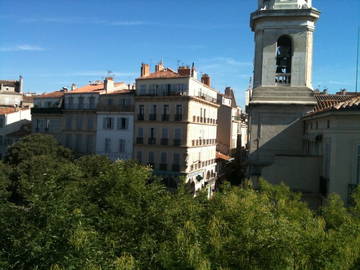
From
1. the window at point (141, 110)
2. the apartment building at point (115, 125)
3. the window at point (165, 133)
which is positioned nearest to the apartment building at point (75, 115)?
the apartment building at point (115, 125)

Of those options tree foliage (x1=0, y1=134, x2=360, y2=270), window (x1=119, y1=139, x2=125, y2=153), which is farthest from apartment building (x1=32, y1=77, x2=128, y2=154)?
tree foliage (x1=0, y1=134, x2=360, y2=270)

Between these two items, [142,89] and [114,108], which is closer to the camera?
[142,89]

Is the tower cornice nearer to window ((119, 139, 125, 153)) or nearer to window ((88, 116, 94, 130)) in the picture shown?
window ((119, 139, 125, 153))

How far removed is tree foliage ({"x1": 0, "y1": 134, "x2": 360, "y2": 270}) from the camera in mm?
7754

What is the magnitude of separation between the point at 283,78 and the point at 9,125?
44.0m

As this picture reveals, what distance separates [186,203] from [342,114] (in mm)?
7100

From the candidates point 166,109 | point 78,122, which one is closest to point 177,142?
point 166,109

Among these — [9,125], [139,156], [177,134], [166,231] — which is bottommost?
[166,231]

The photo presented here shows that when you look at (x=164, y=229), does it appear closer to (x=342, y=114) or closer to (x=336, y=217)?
(x=336, y=217)

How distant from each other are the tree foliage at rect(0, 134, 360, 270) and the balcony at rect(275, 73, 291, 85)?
22.2ft

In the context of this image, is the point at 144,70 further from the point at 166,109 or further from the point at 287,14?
the point at 287,14

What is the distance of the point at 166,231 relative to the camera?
12148 millimetres

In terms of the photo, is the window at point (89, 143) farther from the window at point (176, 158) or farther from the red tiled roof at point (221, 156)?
the red tiled roof at point (221, 156)

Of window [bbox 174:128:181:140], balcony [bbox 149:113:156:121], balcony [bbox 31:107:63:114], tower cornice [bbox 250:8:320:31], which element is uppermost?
tower cornice [bbox 250:8:320:31]
